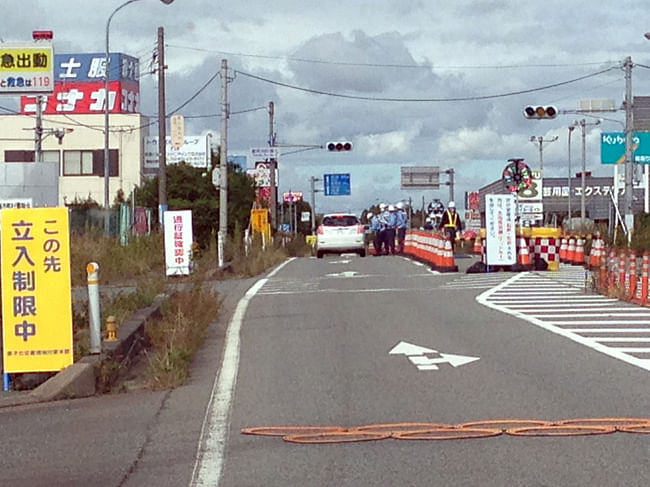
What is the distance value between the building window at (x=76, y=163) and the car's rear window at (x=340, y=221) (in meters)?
40.3

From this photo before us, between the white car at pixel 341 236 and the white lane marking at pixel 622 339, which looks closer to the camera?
the white lane marking at pixel 622 339

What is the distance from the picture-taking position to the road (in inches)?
285

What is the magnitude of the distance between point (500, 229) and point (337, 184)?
6369 cm

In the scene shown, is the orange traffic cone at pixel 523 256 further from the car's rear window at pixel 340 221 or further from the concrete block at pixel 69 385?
the concrete block at pixel 69 385

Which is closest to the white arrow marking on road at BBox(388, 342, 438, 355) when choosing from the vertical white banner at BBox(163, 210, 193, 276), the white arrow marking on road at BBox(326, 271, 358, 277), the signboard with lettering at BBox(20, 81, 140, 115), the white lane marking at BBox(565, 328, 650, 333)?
the white lane marking at BBox(565, 328, 650, 333)

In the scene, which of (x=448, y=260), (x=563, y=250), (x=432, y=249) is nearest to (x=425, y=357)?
(x=448, y=260)

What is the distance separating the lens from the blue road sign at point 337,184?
299 ft

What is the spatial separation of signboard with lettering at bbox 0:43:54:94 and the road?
5571mm

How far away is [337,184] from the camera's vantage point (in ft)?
300

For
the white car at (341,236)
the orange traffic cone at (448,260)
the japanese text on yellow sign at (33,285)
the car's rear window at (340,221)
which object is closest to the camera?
the japanese text on yellow sign at (33,285)

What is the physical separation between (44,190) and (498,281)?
10.6 metres

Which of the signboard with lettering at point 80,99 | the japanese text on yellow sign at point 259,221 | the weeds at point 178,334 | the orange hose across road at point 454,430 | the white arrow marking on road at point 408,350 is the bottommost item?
the white arrow marking on road at point 408,350

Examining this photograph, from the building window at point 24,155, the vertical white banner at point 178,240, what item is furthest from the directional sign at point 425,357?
the building window at point 24,155

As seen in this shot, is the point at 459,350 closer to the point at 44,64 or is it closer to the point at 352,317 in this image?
the point at 352,317
